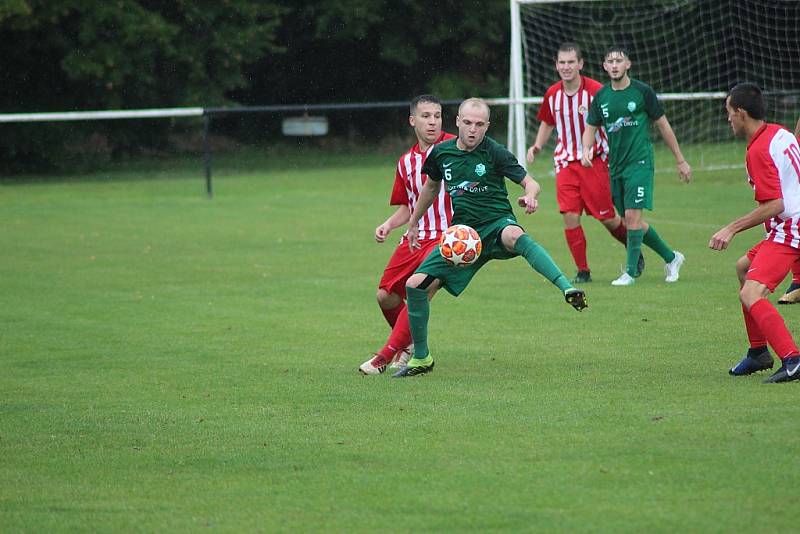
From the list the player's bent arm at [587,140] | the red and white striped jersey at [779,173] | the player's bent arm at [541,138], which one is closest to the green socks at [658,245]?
the player's bent arm at [587,140]

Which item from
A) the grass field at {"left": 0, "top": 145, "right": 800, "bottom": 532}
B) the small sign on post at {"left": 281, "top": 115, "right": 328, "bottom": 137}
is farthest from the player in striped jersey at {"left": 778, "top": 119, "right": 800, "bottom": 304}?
the small sign on post at {"left": 281, "top": 115, "right": 328, "bottom": 137}

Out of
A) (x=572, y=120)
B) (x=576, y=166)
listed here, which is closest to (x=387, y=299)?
(x=576, y=166)

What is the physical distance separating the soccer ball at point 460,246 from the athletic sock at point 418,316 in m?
0.31

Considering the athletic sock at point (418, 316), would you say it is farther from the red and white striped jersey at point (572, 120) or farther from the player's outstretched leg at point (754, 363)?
the red and white striped jersey at point (572, 120)

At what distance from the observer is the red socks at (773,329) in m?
6.70

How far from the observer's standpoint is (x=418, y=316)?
762cm

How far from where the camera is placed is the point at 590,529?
453 centimetres

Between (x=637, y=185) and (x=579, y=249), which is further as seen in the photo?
(x=579, y=249)

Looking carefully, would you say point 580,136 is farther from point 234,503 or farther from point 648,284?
point 234,503

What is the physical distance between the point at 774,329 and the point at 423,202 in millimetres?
2241

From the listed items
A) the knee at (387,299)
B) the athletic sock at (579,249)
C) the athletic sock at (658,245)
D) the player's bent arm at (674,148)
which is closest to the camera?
the knee at (387,299)

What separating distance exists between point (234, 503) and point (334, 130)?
32817 millimetres

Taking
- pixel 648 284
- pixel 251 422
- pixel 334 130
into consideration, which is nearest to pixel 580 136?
pixel 648 284

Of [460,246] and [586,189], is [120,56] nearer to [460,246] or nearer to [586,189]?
[586,189]
